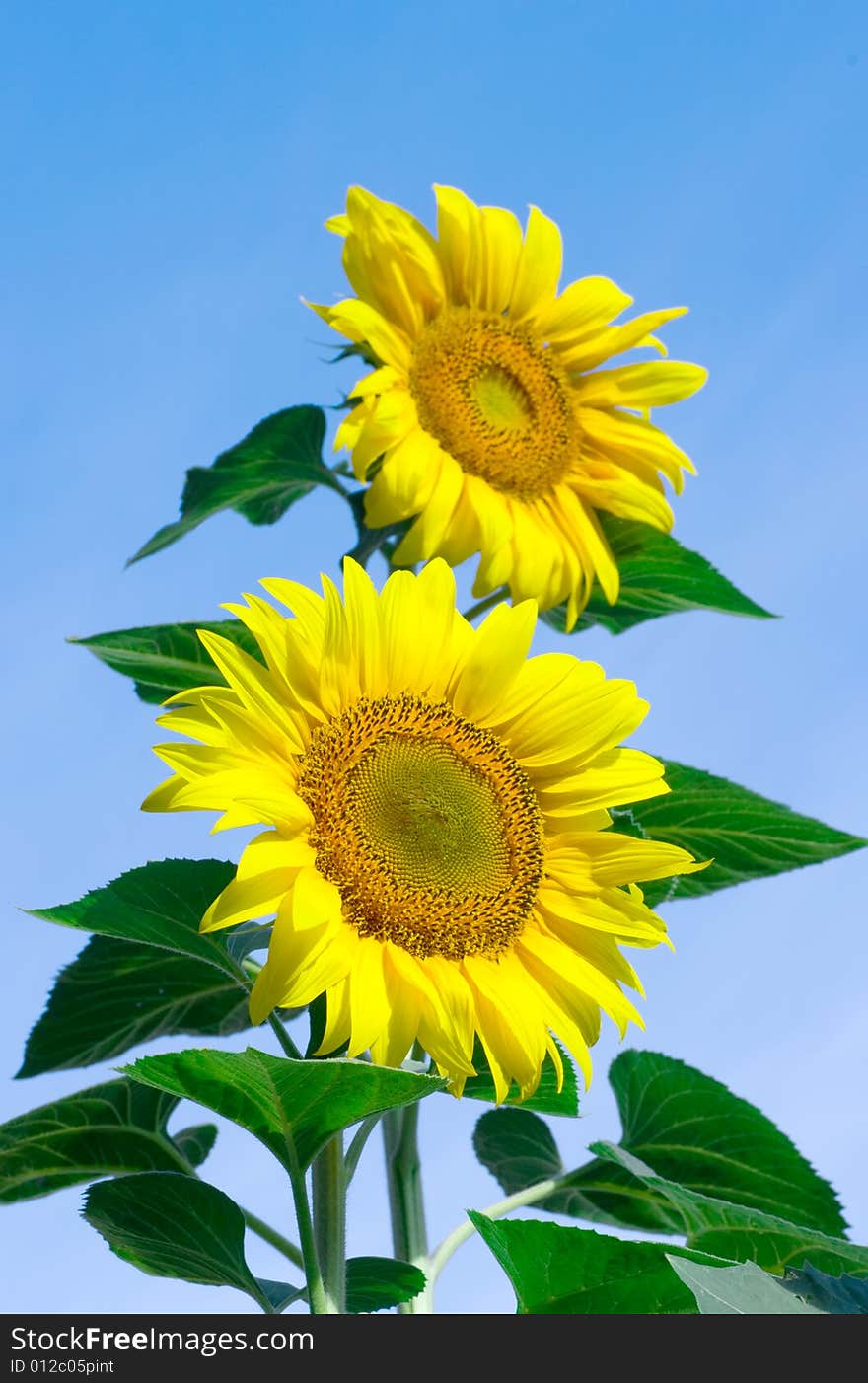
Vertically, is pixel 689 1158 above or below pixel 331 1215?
above

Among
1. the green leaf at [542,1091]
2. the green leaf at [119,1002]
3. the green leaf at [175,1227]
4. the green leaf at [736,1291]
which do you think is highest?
the green leaf at [119,1002]

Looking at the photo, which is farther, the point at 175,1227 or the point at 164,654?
the point at 164,654

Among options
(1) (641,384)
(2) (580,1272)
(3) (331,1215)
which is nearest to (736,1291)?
(2) (580,1272)

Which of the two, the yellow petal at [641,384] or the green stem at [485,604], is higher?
the yellow petal at [641,384]

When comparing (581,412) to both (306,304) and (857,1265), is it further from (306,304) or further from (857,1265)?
(857,1265)

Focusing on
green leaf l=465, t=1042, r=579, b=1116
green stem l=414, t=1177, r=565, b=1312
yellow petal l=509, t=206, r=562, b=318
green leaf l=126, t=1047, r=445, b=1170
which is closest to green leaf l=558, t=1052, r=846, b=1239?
green stem l=414, t=1177, r=565, b=1312

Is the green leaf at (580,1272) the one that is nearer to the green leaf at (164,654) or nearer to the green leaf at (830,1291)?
the green leaf at (830,1291)

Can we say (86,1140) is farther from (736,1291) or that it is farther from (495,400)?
(495,400)

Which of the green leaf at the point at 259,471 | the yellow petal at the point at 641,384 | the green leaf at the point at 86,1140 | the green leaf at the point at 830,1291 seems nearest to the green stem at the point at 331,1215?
the green leaf at the point at 86,1140
